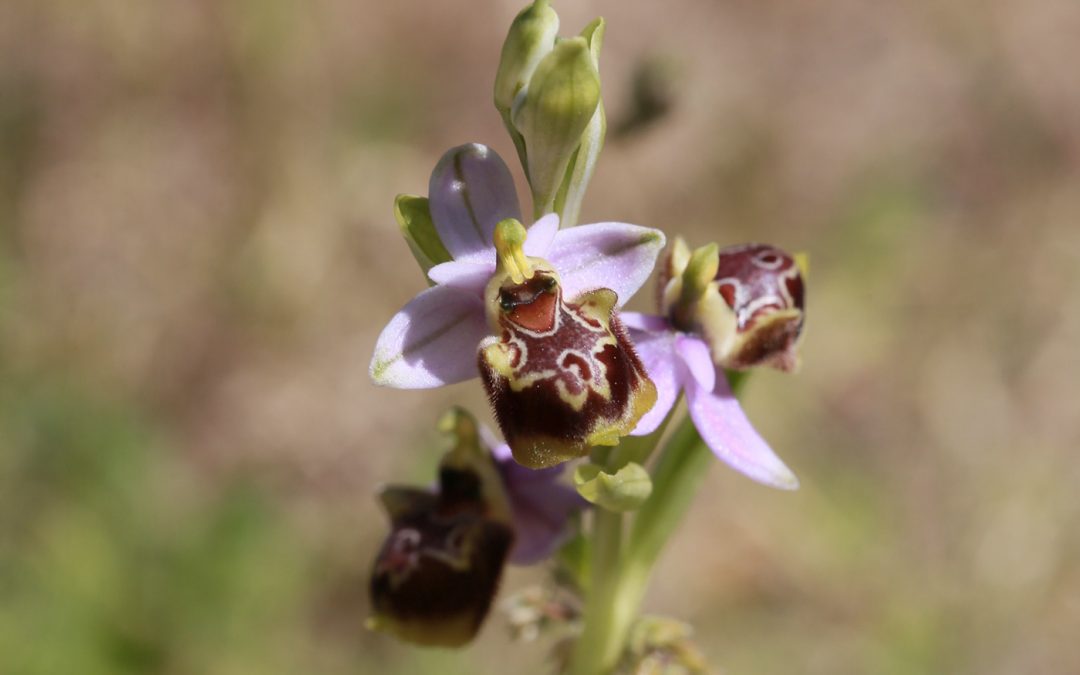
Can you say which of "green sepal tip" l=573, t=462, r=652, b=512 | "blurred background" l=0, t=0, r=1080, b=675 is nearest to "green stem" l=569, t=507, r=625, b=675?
"green sepal tip" l=573, t=462, r=652, b=512

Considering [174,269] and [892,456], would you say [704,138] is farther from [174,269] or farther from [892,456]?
[174,269]

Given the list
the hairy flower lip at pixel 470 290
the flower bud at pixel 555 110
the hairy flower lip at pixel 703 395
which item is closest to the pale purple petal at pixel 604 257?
the hairy flower lip at pixel 470 290

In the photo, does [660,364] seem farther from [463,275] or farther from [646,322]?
[463,275]

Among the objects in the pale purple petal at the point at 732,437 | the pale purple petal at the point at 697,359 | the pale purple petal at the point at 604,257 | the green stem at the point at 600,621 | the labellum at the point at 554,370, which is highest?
the pale purple petal at the point at 604,257

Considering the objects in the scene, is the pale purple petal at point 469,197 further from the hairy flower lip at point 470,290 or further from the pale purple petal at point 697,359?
the pale purple petal at point 697,359

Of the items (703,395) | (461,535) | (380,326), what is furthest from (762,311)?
(380,326)

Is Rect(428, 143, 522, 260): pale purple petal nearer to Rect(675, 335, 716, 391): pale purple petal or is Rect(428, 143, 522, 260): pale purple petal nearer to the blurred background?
Rect(675, 335, 716, 391): pale purple petal

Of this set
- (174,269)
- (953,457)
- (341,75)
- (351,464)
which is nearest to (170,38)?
(341,75)
